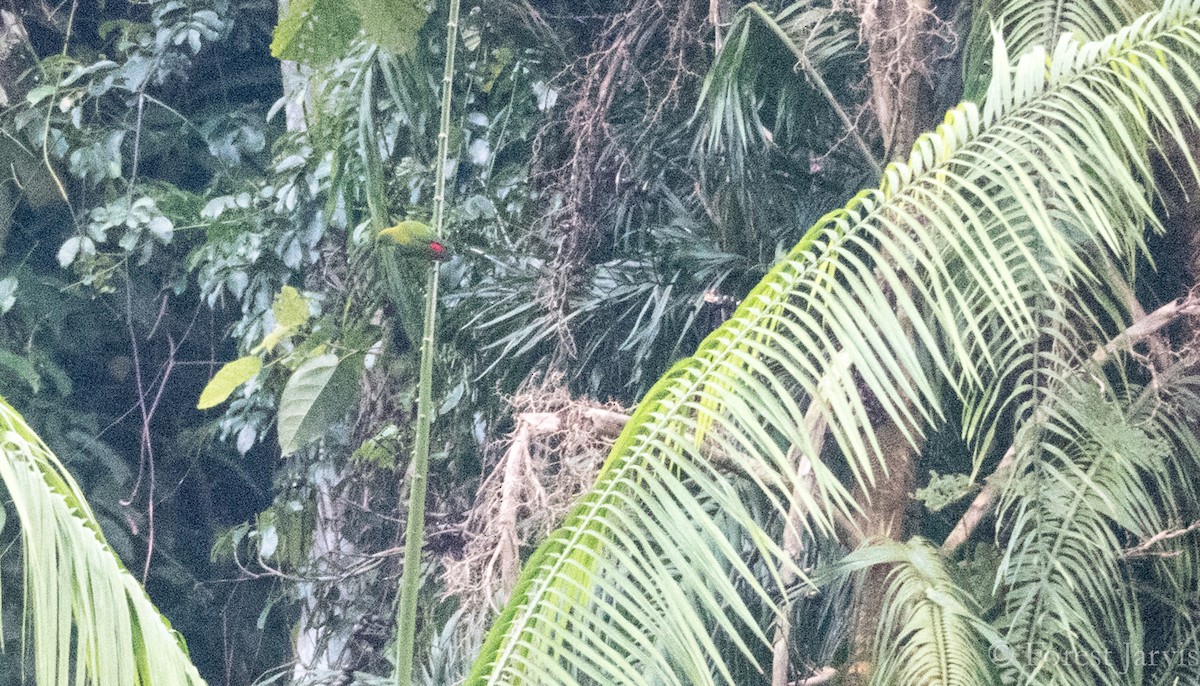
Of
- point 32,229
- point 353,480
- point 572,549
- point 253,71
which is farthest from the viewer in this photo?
point 253,71

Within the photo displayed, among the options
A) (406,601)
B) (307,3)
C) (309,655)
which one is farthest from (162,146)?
(406,601)

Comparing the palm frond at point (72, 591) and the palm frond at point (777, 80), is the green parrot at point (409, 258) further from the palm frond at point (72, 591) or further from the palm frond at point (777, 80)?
the palm frond at point (777, 80)

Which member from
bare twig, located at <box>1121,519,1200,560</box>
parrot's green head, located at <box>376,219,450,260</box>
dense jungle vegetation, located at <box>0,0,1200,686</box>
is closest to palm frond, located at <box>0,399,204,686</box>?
dense jungle vegetation, located at <box>0,0,1200,686</box>

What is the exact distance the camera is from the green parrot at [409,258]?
1284 millimetres

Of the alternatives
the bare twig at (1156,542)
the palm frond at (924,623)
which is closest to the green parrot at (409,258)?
the palm frond at (924,623)

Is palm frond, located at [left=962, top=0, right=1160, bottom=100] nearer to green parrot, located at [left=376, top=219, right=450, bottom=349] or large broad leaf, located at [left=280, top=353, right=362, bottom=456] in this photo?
green parrot, located at [left=376, top=219, right=450, bottom=349]

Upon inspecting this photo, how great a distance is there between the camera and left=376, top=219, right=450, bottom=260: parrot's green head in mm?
1282

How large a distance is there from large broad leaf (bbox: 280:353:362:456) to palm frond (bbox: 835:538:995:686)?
109cm

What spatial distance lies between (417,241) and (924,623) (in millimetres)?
769

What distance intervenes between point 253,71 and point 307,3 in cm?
250

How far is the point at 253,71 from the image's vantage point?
3.88 metres

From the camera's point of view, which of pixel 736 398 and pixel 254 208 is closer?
pixel 736 398

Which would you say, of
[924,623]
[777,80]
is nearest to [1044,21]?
[777,80]

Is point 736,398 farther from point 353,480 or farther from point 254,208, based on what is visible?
point 254,208
